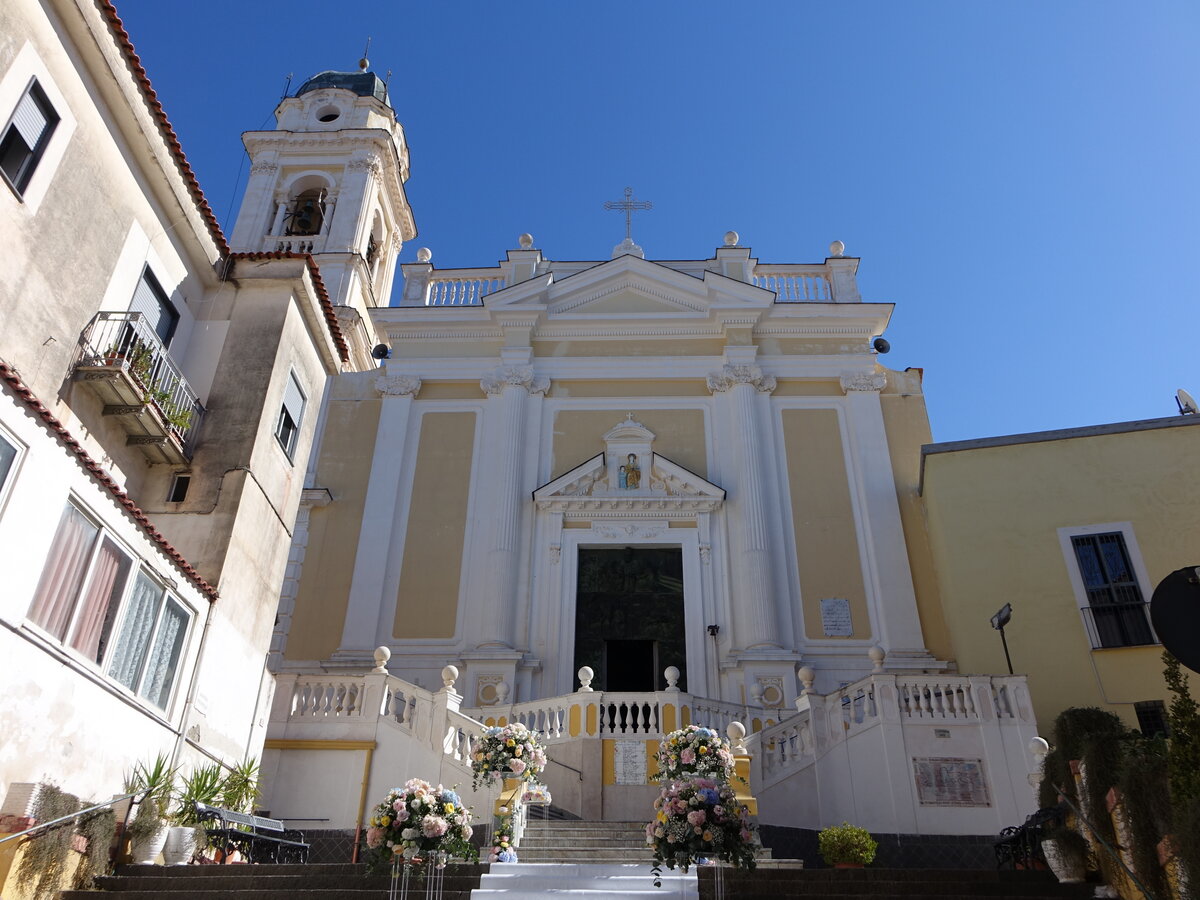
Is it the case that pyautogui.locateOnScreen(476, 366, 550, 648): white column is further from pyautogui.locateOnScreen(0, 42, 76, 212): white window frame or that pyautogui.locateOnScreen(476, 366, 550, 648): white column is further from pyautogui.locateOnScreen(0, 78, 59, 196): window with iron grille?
pyautogui.locateOnScreen(0, 78, 59, 196): window with iron grille

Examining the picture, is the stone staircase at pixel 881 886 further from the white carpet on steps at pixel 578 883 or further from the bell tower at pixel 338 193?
the bell tower at pixel 338 193

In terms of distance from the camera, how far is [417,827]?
9.12 meters

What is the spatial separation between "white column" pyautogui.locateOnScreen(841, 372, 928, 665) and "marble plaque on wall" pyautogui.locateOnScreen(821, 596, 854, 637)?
21.1 inches

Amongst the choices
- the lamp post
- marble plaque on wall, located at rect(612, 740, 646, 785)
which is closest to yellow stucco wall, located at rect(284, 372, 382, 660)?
marble plaque on wall, located at rect(612, 740, 646, 785)

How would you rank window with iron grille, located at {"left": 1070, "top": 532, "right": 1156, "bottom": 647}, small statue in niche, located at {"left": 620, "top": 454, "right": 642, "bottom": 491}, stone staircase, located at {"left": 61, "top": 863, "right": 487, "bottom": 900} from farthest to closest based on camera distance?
small statue in niche, located at {"left": 620, "top": 454, "right": 642, "bottom": 491}, window with iron grille, located at {"left": 1070, "top": 532, "right": 1156, "bottom": 647}, stone staircase, located at {"left": 61, "top": 863, "right": 487, "bottom": 900}

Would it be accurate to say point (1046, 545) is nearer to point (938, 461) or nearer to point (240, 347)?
point (938, 461)

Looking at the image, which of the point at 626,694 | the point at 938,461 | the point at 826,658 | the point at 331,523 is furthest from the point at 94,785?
the point at 938,461

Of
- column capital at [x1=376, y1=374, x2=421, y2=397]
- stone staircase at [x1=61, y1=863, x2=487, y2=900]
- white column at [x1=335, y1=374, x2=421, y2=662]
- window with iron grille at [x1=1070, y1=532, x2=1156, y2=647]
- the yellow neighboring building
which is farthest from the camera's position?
column capital at [x1=376, y1=374, x2=421, y2=397]

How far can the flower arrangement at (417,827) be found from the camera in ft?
29.8

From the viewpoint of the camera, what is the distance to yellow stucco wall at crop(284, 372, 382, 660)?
21188mm

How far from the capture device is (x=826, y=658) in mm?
20344

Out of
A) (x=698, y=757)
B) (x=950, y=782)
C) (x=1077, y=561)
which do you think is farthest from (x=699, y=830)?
(x=1077, y=561)

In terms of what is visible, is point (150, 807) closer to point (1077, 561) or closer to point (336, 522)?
point (336, 522)

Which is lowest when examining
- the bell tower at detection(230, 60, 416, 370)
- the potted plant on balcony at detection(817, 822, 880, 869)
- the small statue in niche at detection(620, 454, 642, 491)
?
the potted plant on balcony at detection(817, 822, 880, 869)
